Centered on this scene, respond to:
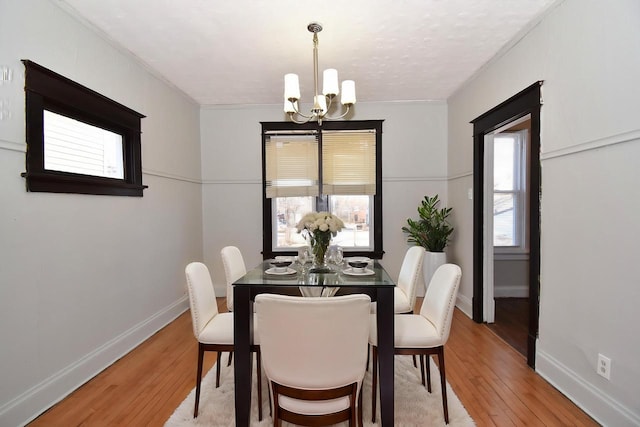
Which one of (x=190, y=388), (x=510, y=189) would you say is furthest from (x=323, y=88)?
(x=510, y=189)

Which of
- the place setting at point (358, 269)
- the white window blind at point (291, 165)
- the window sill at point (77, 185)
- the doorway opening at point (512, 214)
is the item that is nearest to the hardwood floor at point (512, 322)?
the doorway opening at point (512, 214)

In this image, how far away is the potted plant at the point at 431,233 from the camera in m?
4.02

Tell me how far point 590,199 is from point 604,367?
1.00 m

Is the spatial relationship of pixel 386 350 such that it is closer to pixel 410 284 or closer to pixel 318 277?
pixel 318 277

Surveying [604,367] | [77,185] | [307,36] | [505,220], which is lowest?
[604,367]

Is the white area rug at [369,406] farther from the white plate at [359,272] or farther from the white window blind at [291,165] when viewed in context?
the white window blind at [291,165]

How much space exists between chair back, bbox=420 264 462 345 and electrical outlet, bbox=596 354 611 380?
911mm

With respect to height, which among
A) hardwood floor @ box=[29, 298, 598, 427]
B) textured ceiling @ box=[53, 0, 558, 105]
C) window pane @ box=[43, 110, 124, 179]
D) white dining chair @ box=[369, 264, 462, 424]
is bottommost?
hardwood floor @ box=[29, 298, 598, 427]

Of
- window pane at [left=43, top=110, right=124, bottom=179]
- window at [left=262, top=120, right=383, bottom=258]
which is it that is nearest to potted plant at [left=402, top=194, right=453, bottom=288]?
window at [left=262, top=120, right=383, bottom=258]

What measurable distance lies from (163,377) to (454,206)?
12.1ft

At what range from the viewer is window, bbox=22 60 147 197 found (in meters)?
2.07

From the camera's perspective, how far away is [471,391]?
2.26 meters

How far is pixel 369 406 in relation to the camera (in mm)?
2098

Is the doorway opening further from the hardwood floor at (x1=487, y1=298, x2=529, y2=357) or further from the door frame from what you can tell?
the door frame
